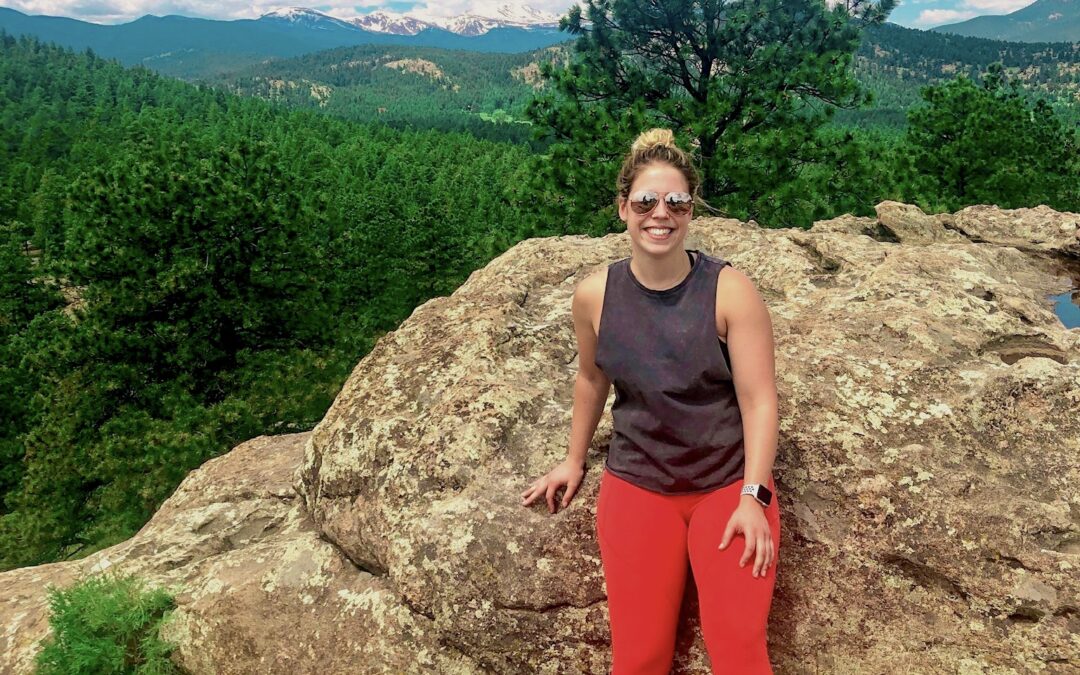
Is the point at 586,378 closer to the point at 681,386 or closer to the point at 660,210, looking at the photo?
the point at 681,386

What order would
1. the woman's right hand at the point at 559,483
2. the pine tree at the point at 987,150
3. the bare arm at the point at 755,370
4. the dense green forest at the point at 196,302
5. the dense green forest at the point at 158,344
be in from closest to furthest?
1. the bare arm at the point at 755,370
2. the woman's right hand at the point at 559,483
3. the dense green forest at the point at 196,302
4. the dense green forest at the point at 158,344
5. the pine tree at the point at 987,150


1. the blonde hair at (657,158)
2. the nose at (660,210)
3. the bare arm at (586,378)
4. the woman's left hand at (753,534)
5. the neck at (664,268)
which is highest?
the blonde hair at (657,158)

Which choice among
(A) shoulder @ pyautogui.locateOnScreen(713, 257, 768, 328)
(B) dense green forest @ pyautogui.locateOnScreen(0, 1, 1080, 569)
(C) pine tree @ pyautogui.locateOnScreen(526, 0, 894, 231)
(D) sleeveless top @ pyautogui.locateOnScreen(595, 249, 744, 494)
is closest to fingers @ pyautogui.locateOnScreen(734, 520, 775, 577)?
(D) sleeveless top @ pyautogui.locateOnScreen(595, 249, 744, 494)

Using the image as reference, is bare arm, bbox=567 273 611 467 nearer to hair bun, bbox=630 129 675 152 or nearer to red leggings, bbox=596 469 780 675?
red leggings, bbox=596 469 780 675

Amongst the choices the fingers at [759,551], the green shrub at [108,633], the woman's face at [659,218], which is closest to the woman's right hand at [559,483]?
the fingers at [759,551]

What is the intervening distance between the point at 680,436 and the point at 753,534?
56cm

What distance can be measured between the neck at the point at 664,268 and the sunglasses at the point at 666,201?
204mm

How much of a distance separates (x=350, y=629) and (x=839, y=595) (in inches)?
116

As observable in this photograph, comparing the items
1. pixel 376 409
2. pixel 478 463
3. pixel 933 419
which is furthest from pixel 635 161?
pixel 376 409

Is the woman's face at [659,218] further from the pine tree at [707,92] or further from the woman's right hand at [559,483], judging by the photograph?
the pine tree at [707,92]

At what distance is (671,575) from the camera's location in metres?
3.27

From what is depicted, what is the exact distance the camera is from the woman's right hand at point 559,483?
3953 mm

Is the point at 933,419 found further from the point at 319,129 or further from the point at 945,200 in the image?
A: the point at 319,129

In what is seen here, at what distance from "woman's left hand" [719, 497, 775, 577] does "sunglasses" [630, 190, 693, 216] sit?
4.81 feet
